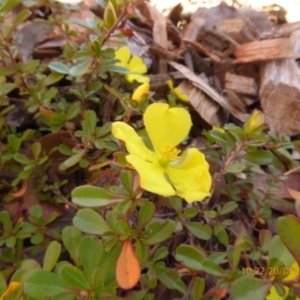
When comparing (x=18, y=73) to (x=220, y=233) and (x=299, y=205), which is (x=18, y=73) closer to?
(x=220, y=233)

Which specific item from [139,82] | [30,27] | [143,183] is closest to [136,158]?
[143,183]

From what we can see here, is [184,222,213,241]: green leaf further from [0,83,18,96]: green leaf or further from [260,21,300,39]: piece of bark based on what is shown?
[260,21,300,39]: piece of bark

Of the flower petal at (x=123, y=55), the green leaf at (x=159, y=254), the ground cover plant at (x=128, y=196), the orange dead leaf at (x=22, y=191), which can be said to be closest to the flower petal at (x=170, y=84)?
the ground cover plant at (x=128, y=196)

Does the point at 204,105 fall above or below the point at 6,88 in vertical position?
below

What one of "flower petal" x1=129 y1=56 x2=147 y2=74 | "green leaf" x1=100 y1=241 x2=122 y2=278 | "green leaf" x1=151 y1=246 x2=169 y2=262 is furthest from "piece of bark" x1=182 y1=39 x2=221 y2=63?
"green leaf" x1=100 y1=241 x2=122 y2=278

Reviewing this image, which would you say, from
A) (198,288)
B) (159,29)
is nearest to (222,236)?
(198,288)

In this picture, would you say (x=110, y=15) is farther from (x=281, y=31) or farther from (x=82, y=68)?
(x=281, y=31)

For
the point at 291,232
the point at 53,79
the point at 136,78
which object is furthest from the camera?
the point at 136,78

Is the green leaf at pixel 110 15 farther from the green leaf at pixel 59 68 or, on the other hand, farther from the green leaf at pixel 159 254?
the green leaf at pixel 159 254
